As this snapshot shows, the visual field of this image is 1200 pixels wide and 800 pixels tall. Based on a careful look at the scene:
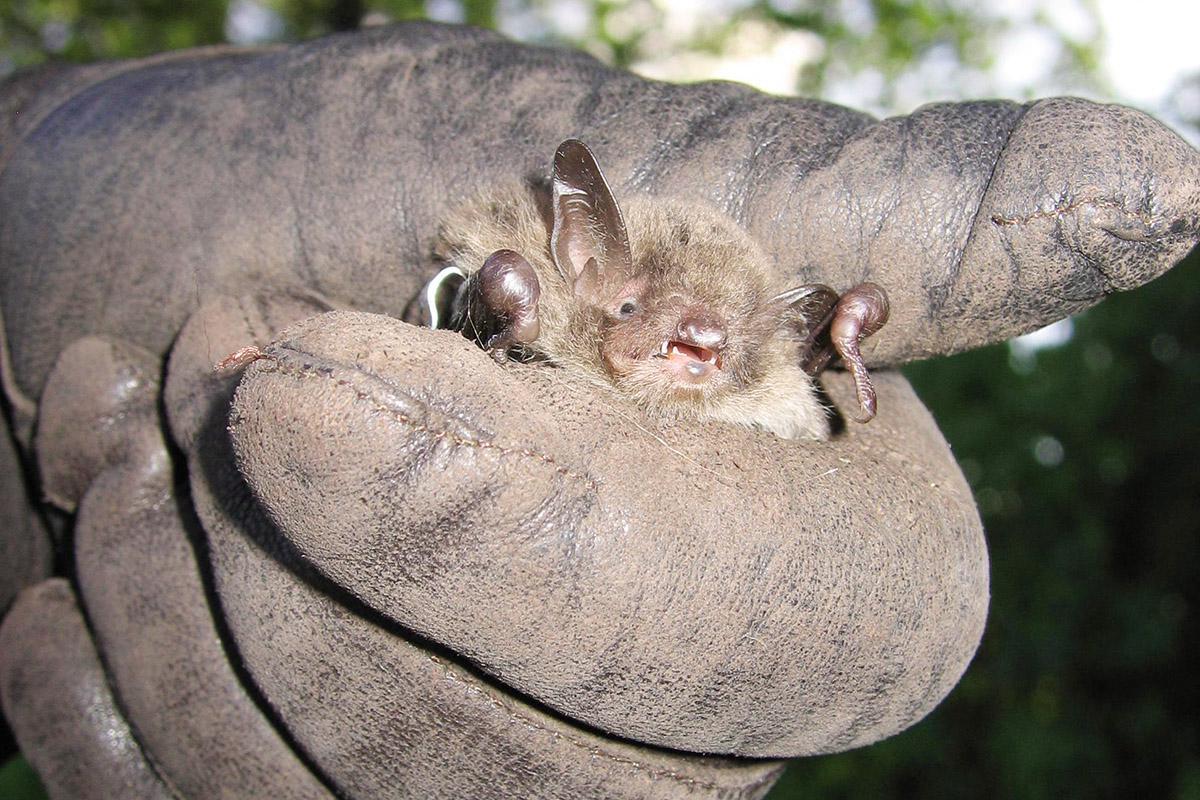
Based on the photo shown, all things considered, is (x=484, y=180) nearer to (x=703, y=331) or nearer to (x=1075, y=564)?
(x=703, y=331)

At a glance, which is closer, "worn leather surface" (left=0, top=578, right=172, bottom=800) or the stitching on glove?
the stitching on glove

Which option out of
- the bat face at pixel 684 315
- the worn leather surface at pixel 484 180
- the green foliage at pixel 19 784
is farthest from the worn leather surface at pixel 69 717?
the green foliage at pixel 19 784

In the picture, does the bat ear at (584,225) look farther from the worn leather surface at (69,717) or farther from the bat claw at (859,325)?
the worn leather surface at (69,717)

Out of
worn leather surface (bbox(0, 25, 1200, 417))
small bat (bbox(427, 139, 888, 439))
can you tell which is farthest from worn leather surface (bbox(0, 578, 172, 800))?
small bat (bbox(427, 139, 888, 439))

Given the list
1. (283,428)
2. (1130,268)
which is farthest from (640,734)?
(1130,268)

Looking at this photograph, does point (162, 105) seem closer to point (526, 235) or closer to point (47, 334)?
point (47, 334)

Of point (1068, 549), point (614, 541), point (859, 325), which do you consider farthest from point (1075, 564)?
point (614, 541)

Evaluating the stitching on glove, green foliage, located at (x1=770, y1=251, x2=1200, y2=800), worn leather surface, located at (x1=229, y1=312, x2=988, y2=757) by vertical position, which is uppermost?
the stitching on glove

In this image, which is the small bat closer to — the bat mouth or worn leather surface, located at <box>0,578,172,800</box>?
the bat mouth
